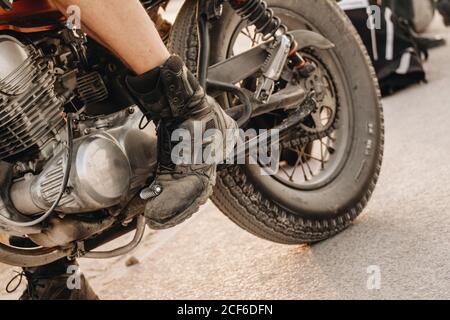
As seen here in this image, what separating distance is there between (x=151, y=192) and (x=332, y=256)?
729 mm

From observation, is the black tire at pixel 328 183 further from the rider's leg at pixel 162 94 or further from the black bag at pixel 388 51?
the black bag at pixel 388 51

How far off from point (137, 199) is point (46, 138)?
0.97 feet

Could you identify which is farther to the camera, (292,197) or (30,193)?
(292,197)

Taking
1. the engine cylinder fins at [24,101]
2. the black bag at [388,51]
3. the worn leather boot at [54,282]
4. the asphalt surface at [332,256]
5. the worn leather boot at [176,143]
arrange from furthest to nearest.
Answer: the black bag at [388,51] → the worn leather boot at [54,282] → the asphalt surface at [332,256] → the worn leather boot at [176,143] → the engine cylinder fins at [24,101]

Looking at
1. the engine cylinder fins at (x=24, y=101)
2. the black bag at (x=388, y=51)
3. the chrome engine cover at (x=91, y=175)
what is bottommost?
the black bag at (x=388, y=51)

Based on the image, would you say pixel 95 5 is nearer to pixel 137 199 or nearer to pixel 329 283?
pixel 137 199

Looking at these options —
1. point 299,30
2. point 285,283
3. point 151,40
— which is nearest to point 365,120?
point 299,30

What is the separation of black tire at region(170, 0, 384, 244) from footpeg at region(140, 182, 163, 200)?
0.33 m

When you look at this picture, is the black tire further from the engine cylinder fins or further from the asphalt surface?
the engine cylinder fins

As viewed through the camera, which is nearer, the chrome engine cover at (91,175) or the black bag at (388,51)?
the chrome engine cover at (91,175)

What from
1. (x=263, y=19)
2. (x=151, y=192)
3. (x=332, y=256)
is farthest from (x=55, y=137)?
(x=332, y=256)

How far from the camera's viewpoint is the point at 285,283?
6.86 feet

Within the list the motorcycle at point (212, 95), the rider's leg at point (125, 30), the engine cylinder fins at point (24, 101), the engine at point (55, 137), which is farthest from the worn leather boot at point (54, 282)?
the rider's leg at point (125, 30)

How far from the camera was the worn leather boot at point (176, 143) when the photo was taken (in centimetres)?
167
